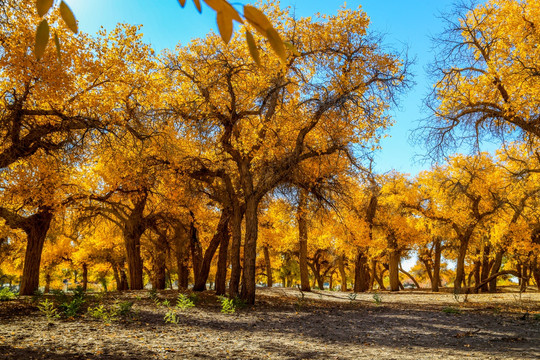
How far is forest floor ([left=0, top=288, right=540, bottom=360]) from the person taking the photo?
5.55 meters

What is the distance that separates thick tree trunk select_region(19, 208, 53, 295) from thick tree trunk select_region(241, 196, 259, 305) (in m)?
7.34

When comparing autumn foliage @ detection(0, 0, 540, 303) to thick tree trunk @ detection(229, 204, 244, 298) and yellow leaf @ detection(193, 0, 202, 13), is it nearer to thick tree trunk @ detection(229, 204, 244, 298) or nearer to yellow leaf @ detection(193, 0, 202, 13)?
thick tree trunk @ detection(229, 204, 244, 298)

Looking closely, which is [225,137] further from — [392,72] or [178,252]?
[178,252]

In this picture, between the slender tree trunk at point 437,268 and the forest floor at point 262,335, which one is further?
the slender tree trunk at point 437,268

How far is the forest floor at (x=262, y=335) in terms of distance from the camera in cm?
555

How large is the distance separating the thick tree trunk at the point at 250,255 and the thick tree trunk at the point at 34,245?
24.1 ft

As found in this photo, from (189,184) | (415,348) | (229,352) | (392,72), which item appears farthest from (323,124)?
(229,352)

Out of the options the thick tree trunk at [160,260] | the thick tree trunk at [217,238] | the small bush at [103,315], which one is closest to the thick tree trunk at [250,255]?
the thick tree trunk at [217,238]

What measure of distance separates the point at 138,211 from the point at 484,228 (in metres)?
18.0

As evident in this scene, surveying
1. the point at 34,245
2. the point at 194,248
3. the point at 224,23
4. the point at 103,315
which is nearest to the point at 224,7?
the point at 224,23

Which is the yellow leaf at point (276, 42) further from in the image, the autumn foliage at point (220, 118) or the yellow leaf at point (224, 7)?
the autumn foliage at point (220, 118)

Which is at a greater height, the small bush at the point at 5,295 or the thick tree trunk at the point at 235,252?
the thick tree trunk at the point at 235,252

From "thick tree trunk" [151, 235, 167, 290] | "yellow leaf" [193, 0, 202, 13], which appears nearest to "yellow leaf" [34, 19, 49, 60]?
"yellow leaf" [193, 0, 202, 13]

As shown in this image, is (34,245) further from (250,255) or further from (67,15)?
(67,15)
